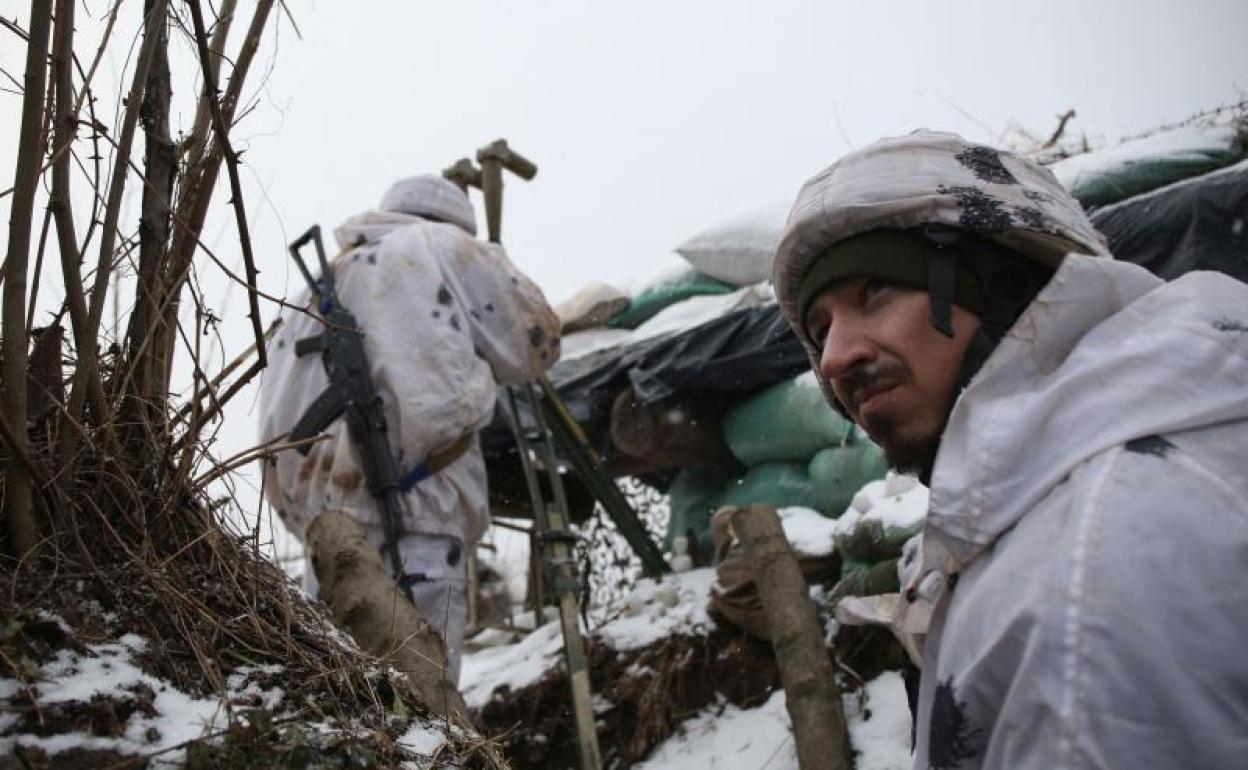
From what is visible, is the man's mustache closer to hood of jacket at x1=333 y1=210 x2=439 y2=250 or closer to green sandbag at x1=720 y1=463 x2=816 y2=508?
hood of jacket at x1=333 y1=210 x2=439 y2=250

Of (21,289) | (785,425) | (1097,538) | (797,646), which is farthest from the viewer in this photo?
(785,425)

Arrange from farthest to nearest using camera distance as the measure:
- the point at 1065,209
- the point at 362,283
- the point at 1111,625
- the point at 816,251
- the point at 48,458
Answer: the point at 362,283
the point at 816,251
the point at 1065,209
the point at 48,458
the point at 1111,625

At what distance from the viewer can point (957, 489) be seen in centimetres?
114

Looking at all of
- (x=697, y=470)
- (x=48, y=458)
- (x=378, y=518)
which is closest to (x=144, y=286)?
(x=48, y=458)

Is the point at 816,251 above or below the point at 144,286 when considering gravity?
below

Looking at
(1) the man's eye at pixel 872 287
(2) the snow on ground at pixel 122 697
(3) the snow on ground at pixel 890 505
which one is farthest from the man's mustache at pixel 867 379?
(3) the snow on ground at pixel 890 505

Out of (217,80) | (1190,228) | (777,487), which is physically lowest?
(777,487)

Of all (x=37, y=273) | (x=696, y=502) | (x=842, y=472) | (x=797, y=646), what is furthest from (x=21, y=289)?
(x=696, y=502)

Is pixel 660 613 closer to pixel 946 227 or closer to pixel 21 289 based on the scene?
pixel 946 227

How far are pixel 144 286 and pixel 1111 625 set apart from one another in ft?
4.27

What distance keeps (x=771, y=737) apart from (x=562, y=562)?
3.14 feet

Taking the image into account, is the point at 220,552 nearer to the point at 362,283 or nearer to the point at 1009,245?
the point at 1009,245

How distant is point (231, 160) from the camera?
1.22m

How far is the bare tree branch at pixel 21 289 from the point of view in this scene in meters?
1.16
